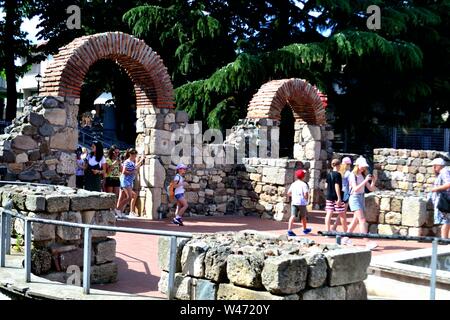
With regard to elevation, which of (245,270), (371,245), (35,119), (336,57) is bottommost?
(371,245)

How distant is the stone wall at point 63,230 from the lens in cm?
622

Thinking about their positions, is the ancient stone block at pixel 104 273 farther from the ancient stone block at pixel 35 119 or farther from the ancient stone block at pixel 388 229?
the ancient stone block at pixel 388 229

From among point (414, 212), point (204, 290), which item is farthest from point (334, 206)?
point (204, 290)

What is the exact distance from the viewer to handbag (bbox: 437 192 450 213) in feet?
32.1

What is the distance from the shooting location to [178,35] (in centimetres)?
2039

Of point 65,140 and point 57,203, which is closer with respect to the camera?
point 57,203

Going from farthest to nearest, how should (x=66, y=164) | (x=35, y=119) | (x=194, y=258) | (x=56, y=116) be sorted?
(x=66, y=164) < (x=56, y=116) < (x=35, y=119) < (x=194, y=258)

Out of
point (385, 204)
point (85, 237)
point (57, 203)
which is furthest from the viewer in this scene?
point (385, 204)

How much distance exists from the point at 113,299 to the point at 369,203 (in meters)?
7.24

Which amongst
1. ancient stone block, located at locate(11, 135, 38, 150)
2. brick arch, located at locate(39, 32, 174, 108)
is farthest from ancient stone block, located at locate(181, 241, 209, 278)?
brick arch, located at locate(39, 32, 174, 108)

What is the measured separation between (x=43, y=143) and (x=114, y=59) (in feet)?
8.89

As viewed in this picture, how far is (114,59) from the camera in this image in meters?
12.1

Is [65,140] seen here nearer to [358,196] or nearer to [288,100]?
[358,196]

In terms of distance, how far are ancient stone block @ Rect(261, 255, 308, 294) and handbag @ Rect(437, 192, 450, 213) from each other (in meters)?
6.09
